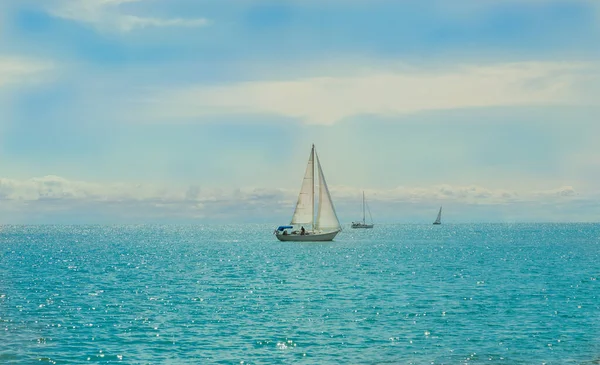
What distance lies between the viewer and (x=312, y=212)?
143 m

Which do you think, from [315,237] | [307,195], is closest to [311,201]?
[307,195]

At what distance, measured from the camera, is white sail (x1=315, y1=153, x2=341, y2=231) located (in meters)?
143

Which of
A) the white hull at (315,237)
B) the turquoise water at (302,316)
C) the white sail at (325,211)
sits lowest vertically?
the turquoise water at (302,316)

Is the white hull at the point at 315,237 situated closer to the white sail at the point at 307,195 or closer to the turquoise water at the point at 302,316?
the white sail at the point at 307,195

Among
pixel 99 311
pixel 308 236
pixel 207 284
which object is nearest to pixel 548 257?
pixel 308 236

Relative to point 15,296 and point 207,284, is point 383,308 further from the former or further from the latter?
point 15,296

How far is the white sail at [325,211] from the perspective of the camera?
14262 cm

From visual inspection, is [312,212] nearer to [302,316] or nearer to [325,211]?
[325,211]

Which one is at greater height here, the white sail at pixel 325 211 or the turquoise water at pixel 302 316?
the white sail at pixel 325 211

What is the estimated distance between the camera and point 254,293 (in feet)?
221

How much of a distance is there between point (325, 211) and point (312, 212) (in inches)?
147

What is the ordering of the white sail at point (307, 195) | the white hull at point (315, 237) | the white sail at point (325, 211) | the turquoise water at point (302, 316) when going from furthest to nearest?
the white hull at point (315, 237), the white sail at point (325, 211), the white sail at point (307, 195), the turquoise water at point (302, 316)

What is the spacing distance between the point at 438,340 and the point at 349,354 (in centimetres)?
703

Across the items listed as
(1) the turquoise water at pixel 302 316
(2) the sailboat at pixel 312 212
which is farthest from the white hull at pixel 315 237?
(1) the turquoise water at pixel 302 316
